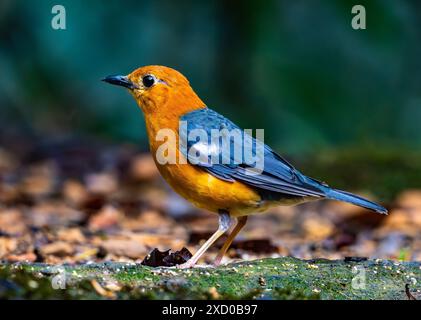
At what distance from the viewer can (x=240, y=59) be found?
10555 mm

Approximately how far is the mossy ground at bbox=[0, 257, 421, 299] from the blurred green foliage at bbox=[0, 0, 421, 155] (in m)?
5.56

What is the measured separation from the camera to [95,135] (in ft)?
36.0

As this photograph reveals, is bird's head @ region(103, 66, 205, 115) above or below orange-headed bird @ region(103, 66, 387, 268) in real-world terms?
above

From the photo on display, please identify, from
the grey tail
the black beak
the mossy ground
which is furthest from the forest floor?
the black beak

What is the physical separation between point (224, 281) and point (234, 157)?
4.06ft

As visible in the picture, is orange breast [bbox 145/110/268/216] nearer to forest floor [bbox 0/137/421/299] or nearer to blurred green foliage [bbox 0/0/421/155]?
forest floor [bbox 0/137/421/299]

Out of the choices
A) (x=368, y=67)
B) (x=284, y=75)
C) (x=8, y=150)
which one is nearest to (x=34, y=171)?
(x=8, y=150)

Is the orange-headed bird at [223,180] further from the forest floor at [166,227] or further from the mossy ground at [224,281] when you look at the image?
the mossy ground at [224,281]

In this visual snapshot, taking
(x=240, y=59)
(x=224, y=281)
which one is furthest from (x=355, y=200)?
(x=240, y=59)

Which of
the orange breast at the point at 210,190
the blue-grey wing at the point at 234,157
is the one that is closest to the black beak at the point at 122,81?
the blue-grey wing at the point at 234,157

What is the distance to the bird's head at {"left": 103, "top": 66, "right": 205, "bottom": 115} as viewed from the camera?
5371 millimetres

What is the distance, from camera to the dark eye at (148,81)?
5.40m

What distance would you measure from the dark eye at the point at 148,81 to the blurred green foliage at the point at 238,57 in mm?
4803

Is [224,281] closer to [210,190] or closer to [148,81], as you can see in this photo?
[210,190]
